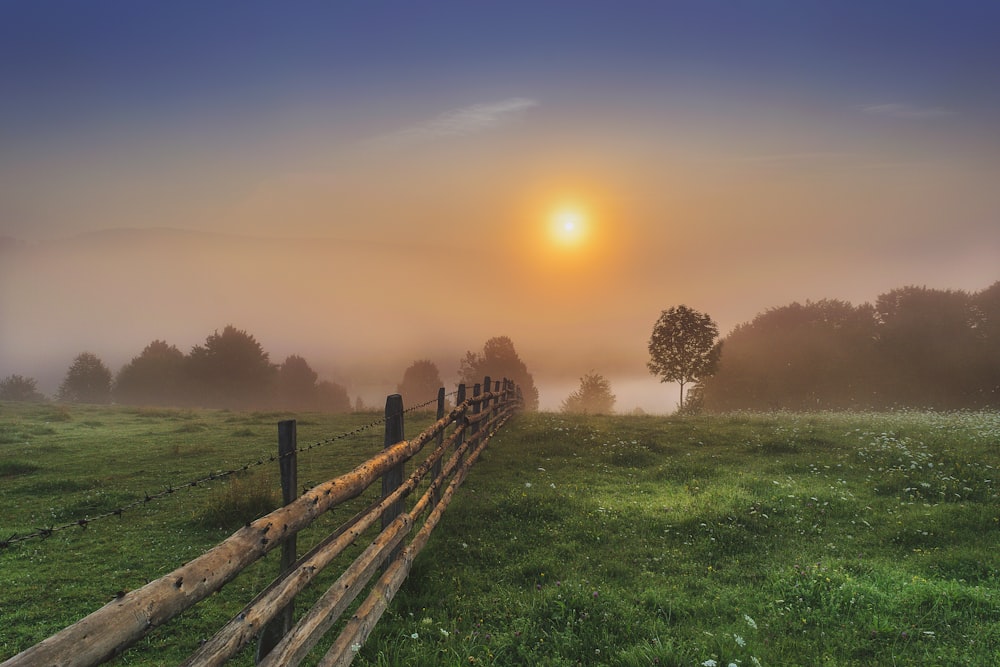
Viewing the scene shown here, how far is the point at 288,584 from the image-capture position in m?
4.12

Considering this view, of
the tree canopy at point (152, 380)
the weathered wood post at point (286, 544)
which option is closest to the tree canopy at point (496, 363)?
the tree canopy at point (152, 380)

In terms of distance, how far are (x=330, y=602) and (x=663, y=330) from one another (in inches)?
1978

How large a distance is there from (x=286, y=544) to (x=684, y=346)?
50601 millimetres

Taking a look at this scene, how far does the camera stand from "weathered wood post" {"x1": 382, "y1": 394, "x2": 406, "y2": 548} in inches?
275

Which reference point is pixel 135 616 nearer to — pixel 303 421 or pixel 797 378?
pixel 303 421

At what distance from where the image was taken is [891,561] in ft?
26.2

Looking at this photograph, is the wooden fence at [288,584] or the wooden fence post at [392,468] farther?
the wooden fence post at [392,468]

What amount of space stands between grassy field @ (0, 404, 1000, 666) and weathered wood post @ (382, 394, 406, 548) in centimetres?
102

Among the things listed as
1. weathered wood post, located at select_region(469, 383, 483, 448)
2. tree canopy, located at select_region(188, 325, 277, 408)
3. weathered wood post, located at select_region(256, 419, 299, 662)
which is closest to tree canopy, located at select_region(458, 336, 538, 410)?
tree canopy, located at select_region(188, 325, 277, 408)

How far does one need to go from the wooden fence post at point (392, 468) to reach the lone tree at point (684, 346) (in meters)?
46.8

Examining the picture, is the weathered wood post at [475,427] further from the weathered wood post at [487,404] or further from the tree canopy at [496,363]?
the tree canopy at [496,363]

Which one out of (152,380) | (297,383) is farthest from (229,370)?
(297,383)

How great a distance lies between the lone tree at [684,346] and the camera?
50.6 meters

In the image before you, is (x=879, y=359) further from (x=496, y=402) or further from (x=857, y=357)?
(x=496, y=402)
